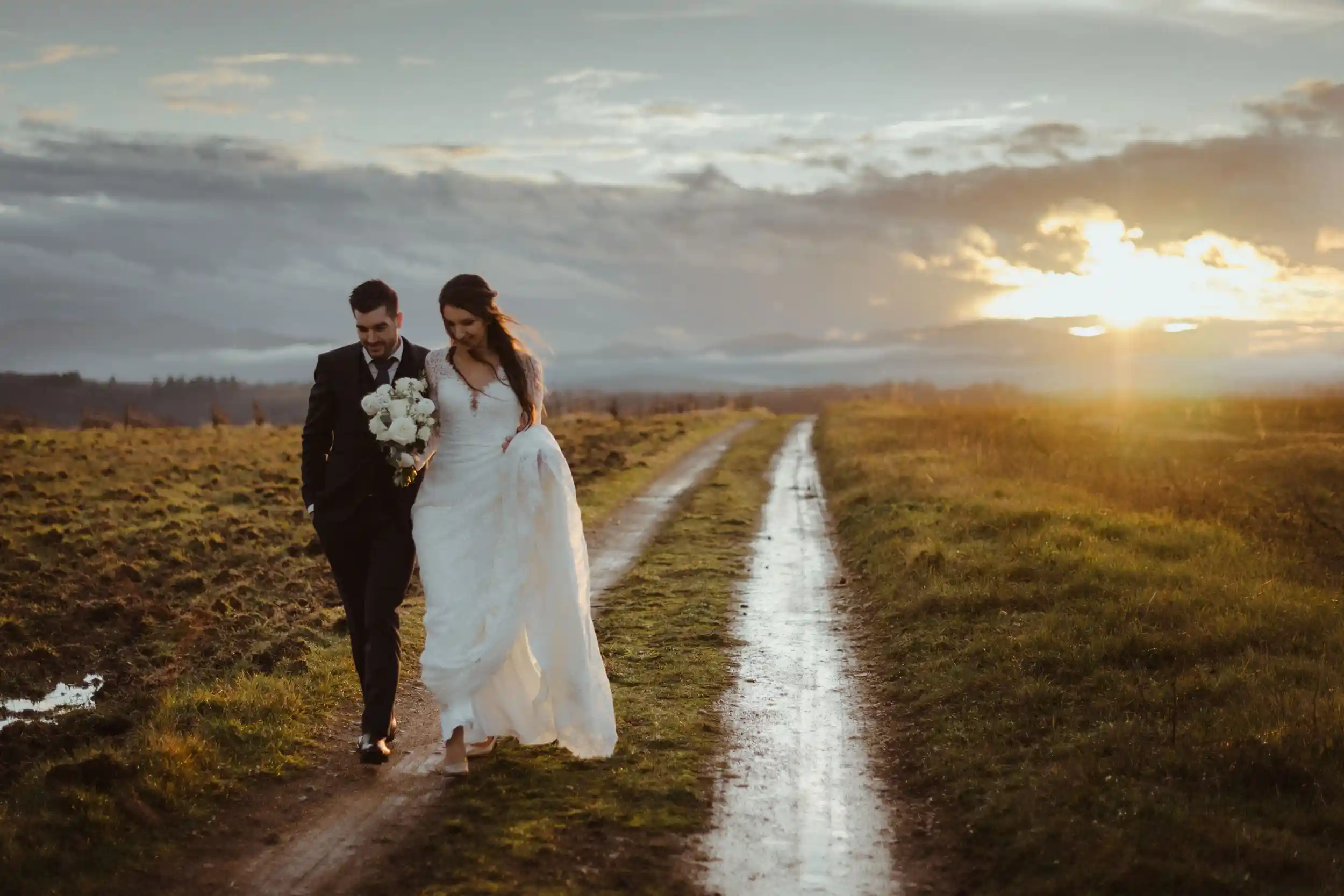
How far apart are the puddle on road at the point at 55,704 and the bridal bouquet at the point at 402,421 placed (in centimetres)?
451

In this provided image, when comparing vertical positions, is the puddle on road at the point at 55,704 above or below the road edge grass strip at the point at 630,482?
below

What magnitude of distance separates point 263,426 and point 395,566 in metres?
36.0

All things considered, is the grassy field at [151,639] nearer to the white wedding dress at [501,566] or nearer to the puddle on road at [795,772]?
the white wedding dress at [501,566]

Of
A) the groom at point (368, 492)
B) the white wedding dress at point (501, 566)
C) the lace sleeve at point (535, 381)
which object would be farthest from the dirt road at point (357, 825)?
the lace sleeve at point (535, 381)

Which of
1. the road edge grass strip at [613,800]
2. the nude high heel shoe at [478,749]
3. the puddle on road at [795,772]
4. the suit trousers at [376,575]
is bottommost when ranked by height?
the puddle on road at [795,772]

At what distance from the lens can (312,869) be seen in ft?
18.0

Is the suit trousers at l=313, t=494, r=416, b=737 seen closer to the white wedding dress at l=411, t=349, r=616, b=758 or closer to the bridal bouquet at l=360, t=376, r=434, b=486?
the white wedding dress at l=411, t=349, r=616, b=758

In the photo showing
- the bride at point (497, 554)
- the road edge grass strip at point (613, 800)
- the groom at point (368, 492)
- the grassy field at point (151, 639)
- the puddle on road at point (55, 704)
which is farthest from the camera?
the puddle on road at point (55, 704)

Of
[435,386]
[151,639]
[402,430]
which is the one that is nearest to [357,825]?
[402,430]

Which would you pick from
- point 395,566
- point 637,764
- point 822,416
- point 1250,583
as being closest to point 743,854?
point 637,764

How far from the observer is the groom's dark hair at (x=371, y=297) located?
652 cm

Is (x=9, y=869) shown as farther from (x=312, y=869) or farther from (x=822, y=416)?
(x=822, y=416)

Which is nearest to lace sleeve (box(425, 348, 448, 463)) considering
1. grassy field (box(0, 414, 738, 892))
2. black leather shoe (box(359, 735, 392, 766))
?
black leather shoe (box(359, 735, 392, 766))

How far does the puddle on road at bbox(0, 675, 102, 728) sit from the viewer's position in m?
9.14
